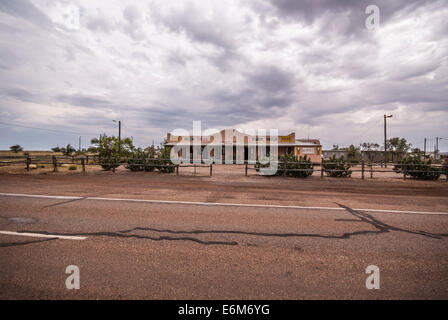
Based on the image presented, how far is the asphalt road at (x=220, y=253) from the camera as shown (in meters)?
2.40

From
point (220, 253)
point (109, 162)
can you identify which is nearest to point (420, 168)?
point (220, 253)

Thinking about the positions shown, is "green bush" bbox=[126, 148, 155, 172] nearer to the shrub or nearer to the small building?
the shrub

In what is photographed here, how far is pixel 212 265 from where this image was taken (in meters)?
2.91

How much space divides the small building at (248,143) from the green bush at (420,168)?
1400 centimetres

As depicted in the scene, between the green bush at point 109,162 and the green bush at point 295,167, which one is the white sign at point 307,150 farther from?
the green bush at point 109,162

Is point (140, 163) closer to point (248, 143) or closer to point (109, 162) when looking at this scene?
point (109, 162)

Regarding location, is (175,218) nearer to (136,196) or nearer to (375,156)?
(136,196)

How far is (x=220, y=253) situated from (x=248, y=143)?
26506 millimetres

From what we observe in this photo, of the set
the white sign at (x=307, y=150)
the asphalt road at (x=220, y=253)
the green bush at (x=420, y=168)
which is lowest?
the asphalt road at (x=220, y=253)

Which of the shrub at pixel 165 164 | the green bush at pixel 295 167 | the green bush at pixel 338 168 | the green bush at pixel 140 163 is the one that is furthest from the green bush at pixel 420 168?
the green bush at pixel 140 163

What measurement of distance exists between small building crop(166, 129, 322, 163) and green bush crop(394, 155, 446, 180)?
13998 mm

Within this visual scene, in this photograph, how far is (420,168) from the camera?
14578 millimetres

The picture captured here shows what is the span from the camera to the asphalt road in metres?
2.40
